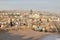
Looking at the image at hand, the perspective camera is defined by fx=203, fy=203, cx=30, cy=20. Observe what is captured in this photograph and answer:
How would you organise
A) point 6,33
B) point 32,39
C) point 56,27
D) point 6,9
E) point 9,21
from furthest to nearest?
point 6,9 → point 9,21 → point 56,27 → point 6,33 → point 32,39

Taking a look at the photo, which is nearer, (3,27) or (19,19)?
(3,27)

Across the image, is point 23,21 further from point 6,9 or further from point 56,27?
point 6,9

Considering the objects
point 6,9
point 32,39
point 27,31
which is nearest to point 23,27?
point 27,31

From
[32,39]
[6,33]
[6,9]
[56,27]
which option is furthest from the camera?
[6,9]

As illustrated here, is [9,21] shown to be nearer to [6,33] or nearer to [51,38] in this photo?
[6,33]

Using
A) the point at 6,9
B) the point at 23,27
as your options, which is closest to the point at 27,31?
the point at 23,27

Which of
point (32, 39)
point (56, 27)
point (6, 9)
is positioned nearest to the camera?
point (32, 39)
